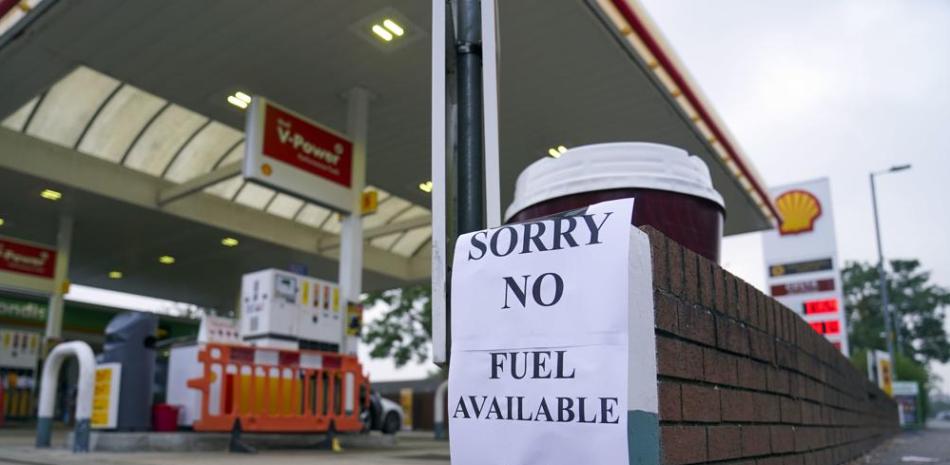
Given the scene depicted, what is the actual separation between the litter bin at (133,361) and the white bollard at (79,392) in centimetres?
47

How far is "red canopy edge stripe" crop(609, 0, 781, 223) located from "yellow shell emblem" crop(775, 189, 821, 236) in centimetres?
467

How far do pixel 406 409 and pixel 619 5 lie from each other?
19.0 m

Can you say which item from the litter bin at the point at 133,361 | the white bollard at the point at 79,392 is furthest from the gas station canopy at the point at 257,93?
the white bollard at the point at 79,392

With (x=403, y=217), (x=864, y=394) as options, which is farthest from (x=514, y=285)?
(x=403, y=217)

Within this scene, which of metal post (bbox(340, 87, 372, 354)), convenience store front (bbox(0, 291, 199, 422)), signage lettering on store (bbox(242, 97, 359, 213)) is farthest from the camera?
convenience store front (bbox(0, 291, 199, 422))

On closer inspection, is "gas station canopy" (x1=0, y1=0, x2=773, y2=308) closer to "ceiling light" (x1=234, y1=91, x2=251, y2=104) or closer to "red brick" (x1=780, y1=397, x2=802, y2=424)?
"ceiling light" (x1=234, y1=91, x2=251, y2=104)

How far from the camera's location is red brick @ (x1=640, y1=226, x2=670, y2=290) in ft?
6.75

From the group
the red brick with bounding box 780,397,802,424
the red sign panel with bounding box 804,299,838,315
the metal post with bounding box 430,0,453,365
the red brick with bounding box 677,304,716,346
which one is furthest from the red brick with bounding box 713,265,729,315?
the red sign panel with bounding box 804,299,838,315

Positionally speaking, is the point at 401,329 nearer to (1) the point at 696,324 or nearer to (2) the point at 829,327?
(2) the point at 829,327

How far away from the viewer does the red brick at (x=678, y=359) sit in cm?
200

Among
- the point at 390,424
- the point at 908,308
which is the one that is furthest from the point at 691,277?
the point at 908,308

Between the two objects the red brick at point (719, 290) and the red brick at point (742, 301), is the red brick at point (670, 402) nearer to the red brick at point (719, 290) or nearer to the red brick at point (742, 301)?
the red brick at point (719, 290)

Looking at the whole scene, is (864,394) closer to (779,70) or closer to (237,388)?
(779,70)

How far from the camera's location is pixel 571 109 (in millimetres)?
11891
